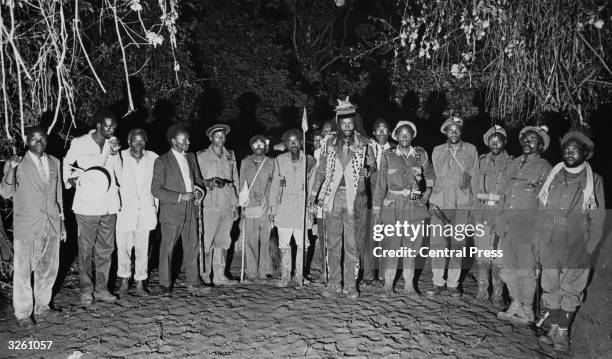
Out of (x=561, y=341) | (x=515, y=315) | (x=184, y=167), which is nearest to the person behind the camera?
(x=561, y=341)

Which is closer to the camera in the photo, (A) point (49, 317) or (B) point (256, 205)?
(A) point (49, 317)

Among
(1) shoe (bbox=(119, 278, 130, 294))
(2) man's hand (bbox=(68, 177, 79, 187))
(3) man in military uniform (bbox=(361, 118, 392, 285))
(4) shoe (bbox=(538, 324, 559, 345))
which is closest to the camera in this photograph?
(4) shoe (bbox=(538, 324, 559, 345))

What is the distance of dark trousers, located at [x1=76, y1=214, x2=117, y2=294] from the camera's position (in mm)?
5441

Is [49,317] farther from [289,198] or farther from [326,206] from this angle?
[326,206]

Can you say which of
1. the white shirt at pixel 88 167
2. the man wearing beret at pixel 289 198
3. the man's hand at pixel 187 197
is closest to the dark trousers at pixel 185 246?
the man's hand at pixel 187 197

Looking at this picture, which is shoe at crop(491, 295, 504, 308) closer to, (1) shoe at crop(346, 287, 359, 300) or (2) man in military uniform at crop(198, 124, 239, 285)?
(1) shoe at crop(346, 287, 359, 300)

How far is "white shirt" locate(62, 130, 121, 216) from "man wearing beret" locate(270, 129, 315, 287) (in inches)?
84.7

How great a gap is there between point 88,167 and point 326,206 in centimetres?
309

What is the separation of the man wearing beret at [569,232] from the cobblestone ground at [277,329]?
1.46 feet

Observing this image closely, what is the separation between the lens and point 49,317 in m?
5.19

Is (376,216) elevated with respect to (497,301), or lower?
elevated

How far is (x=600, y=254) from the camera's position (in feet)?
15.7

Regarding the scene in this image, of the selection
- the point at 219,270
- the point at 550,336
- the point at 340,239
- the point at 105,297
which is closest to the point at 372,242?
the point at 340,239

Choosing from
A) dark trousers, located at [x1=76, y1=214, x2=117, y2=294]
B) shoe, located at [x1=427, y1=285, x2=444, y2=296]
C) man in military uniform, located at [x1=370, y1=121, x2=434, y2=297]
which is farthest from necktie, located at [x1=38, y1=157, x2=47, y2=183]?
shoe, located at [x1=427, y1=285, x2=444, y2=296]
